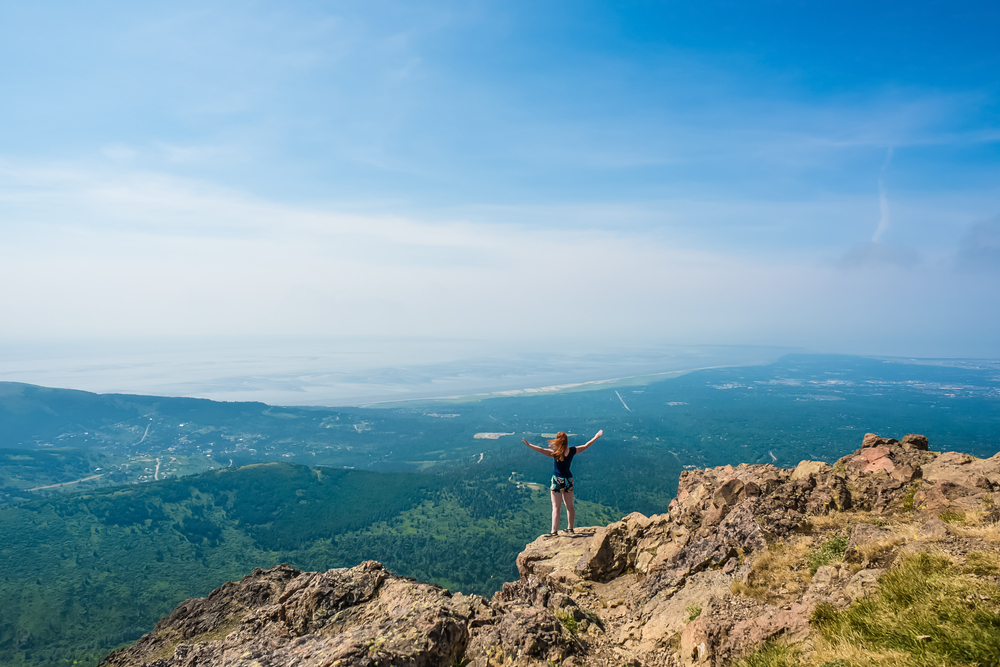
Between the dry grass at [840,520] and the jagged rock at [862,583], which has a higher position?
the jagged rock at [862,583]

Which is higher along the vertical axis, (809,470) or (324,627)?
(809,470)

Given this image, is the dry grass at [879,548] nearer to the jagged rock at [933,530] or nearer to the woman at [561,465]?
the jagged rock at [933,530]

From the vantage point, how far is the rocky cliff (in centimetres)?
688

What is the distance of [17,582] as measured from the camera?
80.6 metres

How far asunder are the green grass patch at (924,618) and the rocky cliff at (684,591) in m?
0.06

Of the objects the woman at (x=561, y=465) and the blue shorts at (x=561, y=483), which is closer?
the woman at (x=561, y=465)

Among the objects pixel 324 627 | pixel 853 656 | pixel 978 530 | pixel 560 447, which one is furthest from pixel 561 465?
pixel 853 656

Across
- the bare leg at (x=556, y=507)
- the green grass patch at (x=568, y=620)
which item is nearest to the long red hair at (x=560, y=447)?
the bare leg at (x=556, y=507)

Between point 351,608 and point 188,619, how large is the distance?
21.7ft

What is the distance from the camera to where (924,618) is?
5340 millimetres

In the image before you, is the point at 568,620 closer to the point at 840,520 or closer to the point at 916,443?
the point at 840,520

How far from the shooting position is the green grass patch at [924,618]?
4.78 meters

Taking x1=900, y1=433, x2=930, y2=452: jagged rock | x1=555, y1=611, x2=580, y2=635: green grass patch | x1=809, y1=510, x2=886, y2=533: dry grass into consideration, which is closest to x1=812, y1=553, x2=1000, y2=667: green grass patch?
x1=809, y1=510, x2=886, y2=533: dry grass

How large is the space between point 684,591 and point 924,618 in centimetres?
521
